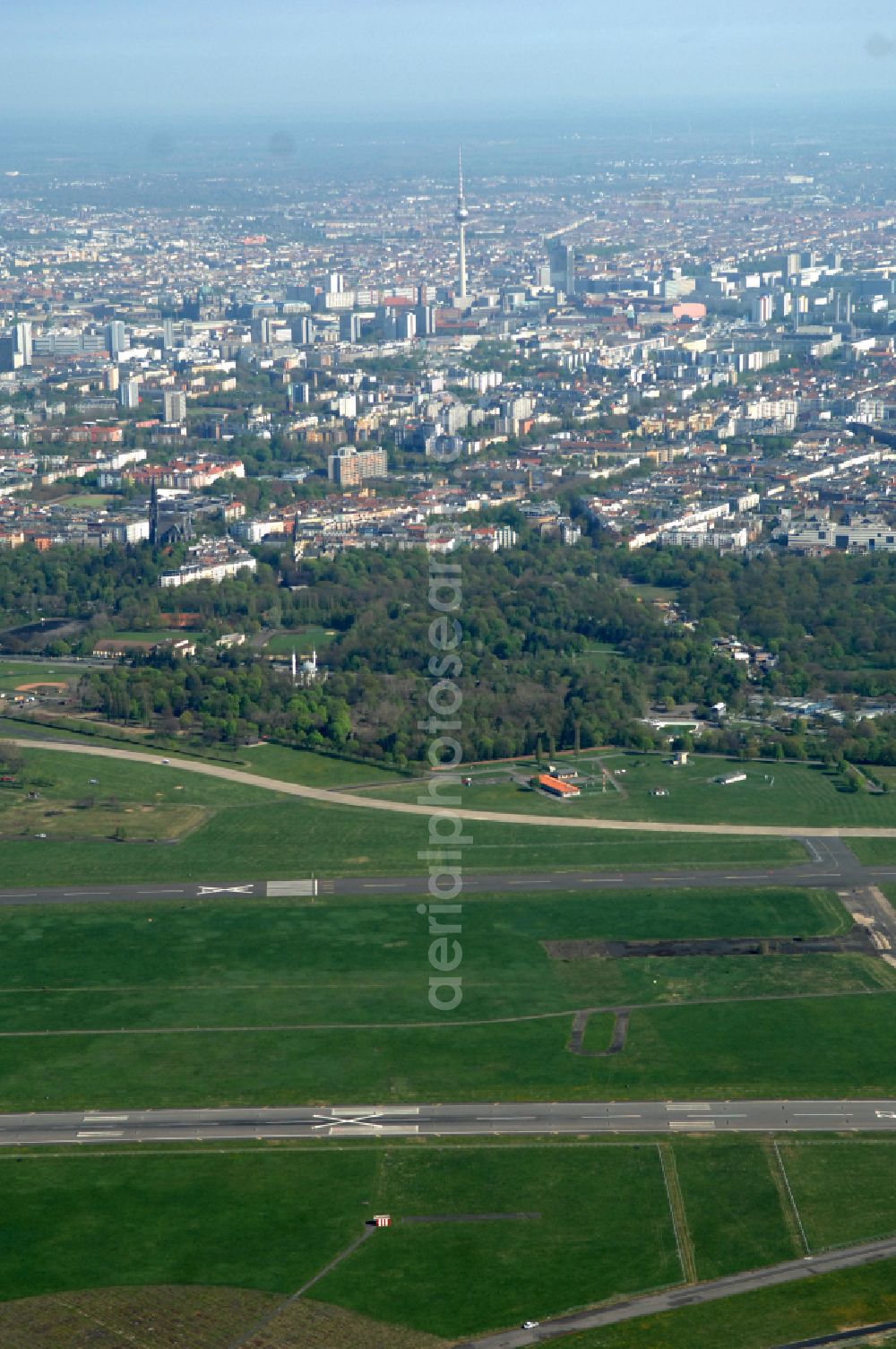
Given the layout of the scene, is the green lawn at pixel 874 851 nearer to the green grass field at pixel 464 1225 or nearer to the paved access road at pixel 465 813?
the paved access road at pixel 465 813

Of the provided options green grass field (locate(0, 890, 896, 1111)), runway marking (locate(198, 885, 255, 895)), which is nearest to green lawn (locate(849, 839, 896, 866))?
green grass field (locate(0, 890, 896, 1111))

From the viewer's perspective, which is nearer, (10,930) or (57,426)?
(10,930)

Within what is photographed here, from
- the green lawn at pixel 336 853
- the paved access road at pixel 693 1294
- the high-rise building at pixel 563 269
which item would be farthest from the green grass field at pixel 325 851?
the high-rise building at pixel 563 269

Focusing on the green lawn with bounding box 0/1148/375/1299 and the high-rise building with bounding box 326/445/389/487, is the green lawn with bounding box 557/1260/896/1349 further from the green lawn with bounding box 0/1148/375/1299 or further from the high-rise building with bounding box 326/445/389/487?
the high-rise building with bounding box 326/445/389/487

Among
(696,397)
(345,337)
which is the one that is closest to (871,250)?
(345,337)

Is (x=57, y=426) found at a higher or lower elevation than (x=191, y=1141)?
lower

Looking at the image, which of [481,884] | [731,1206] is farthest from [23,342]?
[731,1206]

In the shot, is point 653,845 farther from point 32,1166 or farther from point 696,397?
point 696,397
